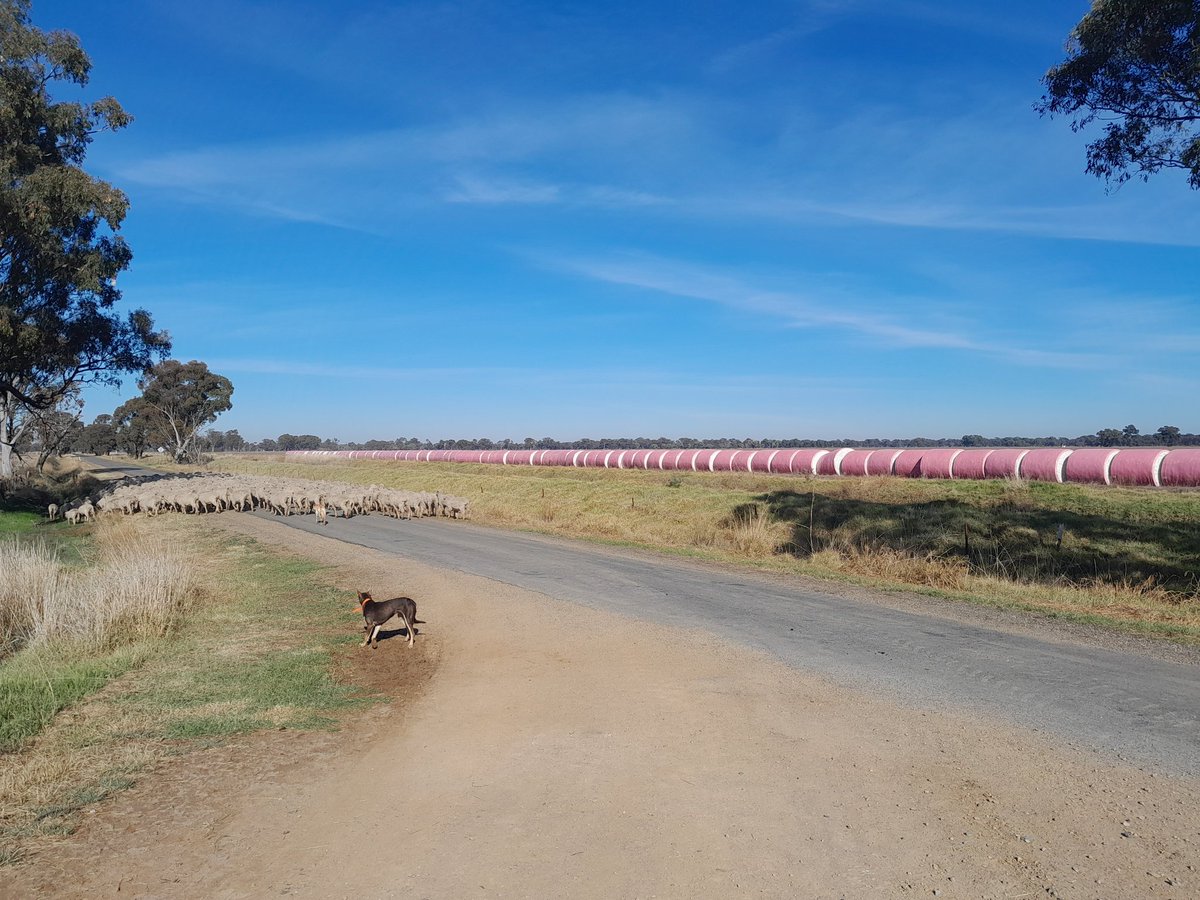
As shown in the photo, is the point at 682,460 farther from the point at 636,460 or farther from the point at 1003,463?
the point at 1003,463

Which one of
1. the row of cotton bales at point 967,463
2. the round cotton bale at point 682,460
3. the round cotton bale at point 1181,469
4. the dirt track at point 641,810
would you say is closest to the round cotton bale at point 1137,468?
the row of cotton bales at point 967,463

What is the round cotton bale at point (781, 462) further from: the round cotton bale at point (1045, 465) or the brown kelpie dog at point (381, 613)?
the brown kelpie dog at point (381, 613)

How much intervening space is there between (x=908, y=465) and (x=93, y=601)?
34.8m

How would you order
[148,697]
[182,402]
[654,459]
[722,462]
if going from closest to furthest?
[148,697], [722,462], [654,459], [182,402]

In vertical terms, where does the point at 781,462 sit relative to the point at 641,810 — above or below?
above

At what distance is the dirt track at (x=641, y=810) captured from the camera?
167 inches

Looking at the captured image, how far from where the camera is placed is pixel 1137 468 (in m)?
28.8

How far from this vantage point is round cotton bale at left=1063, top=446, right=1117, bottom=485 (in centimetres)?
2956

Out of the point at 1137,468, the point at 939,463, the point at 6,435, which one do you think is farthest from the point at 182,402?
the point at 1137,468

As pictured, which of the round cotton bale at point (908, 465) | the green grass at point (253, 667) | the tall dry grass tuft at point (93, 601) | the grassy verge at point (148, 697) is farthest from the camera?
the round cotton bale at point (908, 465)

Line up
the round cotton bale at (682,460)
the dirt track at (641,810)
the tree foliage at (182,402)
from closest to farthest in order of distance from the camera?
the dirt track at (641,810)
the round cotton bale at (682,460)
the tree foliage at (182,402)

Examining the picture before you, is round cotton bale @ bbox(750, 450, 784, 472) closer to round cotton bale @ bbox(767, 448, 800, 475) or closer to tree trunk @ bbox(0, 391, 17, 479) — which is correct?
round cotton bale @ bbox(767, 448, 800, 475)

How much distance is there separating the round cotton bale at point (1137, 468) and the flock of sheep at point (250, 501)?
23.8m

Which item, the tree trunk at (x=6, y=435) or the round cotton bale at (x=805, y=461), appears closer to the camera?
the tree trunk at (x=6, y=435)
